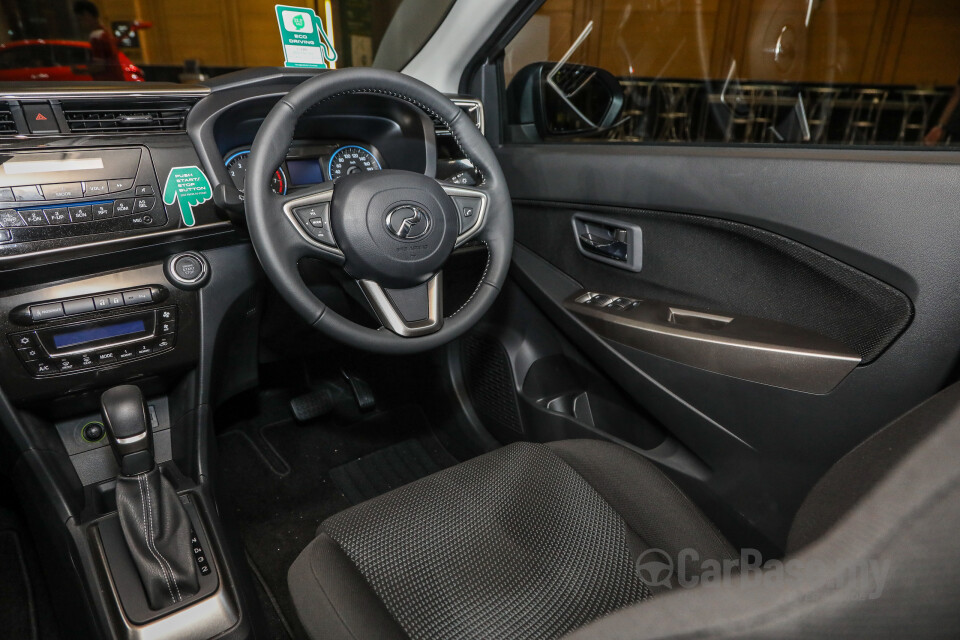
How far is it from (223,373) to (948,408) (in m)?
1.45

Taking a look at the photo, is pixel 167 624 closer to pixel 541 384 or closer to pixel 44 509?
pixel 44 509

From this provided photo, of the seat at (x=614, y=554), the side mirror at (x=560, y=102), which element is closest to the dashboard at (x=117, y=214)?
the side mirror at (x=560, y=102)

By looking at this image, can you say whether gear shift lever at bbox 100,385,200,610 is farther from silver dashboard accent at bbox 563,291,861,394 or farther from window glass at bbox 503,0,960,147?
window glass at bbox 503,0,960,147

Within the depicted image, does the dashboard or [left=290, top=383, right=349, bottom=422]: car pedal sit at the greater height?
the dashboard

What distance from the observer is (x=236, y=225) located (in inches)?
48.9

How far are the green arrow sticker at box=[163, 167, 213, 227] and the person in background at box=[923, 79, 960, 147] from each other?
155 cm

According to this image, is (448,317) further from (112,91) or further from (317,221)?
(112,91)

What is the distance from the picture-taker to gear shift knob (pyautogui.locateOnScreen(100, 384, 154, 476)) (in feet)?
3.67

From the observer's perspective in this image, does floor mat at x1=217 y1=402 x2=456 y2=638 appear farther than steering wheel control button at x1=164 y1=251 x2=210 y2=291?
Yes

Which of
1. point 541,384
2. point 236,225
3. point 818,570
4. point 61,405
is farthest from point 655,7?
point 818,570

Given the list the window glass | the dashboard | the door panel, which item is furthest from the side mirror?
the dashboard

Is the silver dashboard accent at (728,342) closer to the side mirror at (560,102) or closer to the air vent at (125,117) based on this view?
the side mirror at (560,102)

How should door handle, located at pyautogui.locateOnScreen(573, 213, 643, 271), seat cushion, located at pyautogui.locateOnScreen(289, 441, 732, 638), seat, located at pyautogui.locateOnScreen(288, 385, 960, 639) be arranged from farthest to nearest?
1. door handle, located at pyautogui.locateOnScreen(573, 213, 643, 271)
2. seat cushion, located at pyautogui.locateOnScreen(289, 441, 732, 638)
3. seat, located at pyautogui.locateOnScreen(288, 385, 960, 639)

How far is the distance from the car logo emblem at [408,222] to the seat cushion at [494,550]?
41 centimetres
